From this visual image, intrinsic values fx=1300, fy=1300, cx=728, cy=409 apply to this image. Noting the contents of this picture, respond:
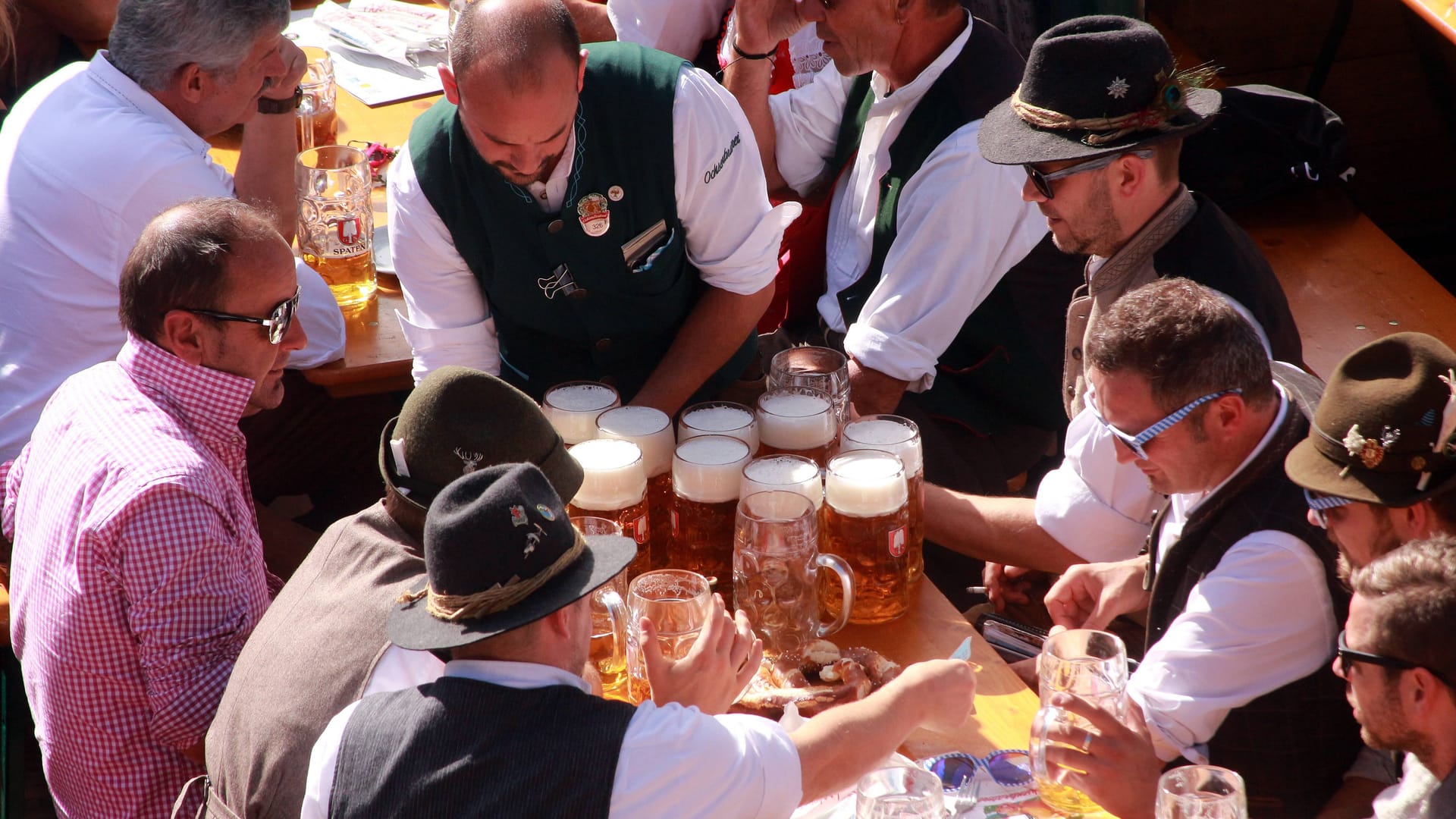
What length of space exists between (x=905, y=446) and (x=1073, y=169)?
0.72 m

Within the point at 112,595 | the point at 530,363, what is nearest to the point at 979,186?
the point at 530,363

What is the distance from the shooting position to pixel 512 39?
2475mm

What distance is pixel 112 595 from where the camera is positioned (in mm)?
2123

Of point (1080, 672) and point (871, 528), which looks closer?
point (1080, 672)

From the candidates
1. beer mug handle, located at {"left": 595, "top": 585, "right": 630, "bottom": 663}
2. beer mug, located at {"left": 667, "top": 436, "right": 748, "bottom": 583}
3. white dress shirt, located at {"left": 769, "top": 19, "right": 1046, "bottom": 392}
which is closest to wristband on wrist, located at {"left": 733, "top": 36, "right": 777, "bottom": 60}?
white dress shirt, located at {"left": 769, "top": 19, "right": 1046, "bottom": 392}

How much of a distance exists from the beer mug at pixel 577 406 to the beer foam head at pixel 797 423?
1.03 ft

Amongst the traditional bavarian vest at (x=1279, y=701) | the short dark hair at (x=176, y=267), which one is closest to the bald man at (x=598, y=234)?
the short dark hair at (x=176, y=267)

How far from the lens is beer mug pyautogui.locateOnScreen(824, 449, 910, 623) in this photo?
7.06ft

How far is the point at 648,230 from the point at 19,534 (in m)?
1.40

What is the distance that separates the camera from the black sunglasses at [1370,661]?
1538mm

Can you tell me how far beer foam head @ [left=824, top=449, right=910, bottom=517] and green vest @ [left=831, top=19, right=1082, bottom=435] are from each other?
1071 millimetres

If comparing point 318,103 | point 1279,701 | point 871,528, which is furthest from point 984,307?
point 318,103

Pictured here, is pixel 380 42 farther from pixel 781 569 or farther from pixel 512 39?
pixel 781 569

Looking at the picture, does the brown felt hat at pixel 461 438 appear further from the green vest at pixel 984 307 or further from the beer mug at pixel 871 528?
the green vest at pixel 984 307
